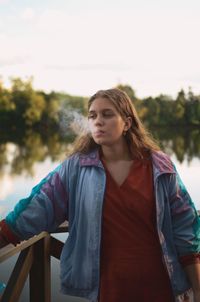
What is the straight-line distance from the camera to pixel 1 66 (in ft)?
240

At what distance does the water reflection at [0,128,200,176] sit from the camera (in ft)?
123

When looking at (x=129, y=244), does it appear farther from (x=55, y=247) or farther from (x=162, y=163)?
(x=55, y=247)

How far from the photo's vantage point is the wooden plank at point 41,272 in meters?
2.71

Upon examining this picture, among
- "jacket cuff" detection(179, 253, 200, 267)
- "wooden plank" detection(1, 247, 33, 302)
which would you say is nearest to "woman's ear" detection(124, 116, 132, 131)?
"jacket cuff" detection(179, 253, 200, 267)

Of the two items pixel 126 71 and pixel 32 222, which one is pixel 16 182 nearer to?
pixel 32 222

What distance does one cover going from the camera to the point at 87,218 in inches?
71.7

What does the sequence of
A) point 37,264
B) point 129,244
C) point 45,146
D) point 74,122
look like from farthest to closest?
point 45,146 → point 37,264 → point 74,122 → point 129,244

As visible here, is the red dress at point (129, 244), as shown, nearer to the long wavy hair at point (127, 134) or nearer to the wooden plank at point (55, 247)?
the long wavy hair at point (127, 134)

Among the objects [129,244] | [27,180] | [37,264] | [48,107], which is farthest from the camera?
[48,107]

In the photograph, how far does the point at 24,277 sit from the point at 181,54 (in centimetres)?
7460

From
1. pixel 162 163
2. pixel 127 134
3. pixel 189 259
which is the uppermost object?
pixel 127 134

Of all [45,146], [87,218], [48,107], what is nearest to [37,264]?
[87,218]

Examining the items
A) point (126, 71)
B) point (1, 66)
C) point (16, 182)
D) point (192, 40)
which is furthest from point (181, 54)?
point (16, 182)

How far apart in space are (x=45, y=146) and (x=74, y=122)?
172 feet
